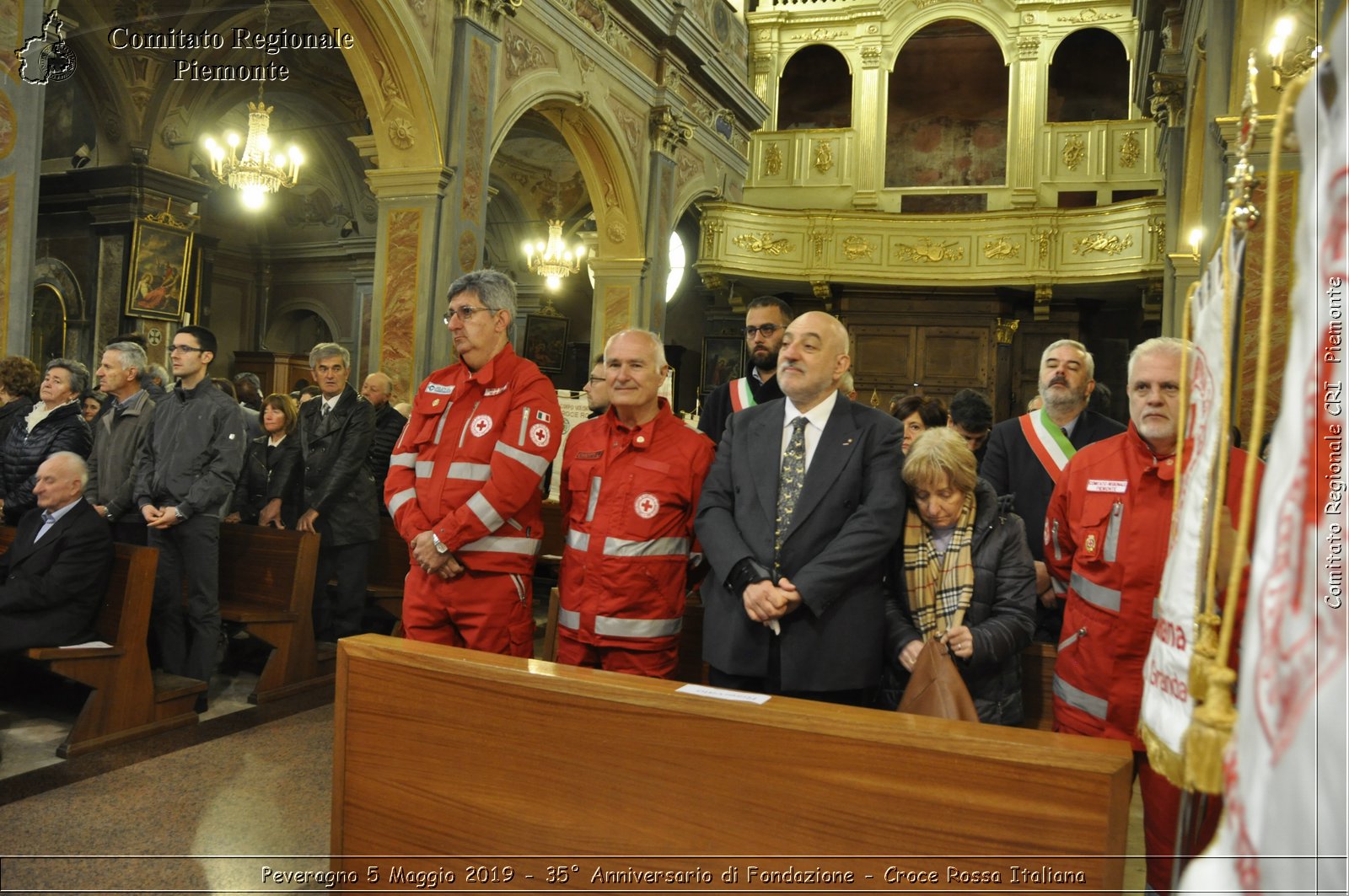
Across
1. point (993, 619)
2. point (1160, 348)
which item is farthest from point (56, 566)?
point (1160, 348)

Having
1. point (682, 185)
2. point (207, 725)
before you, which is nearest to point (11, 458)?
point (207, 725)

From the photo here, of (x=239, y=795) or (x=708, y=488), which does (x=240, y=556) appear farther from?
(x=708, y=488)

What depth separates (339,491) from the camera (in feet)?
17.5

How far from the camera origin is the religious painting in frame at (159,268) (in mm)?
11250

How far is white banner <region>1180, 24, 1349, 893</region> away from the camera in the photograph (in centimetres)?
82

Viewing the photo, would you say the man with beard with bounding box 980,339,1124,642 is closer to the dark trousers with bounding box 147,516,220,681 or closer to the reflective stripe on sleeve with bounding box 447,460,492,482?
the reflective stripe on sleeve with bounding box 447,460,492,482

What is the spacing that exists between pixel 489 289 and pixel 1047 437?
79.7 inches

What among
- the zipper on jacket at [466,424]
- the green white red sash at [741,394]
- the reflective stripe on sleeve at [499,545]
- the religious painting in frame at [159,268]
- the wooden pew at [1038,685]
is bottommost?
the wooden pew at [1038,685]

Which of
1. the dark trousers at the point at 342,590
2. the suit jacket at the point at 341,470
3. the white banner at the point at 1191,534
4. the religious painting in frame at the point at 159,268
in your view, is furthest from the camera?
the religious painting in frame at the point at 159,268

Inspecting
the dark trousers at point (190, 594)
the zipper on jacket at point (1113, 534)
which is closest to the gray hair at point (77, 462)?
the dark trousers at point (190, 594)

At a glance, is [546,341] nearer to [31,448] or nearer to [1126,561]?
[31,448]

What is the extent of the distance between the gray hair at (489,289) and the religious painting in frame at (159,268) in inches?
370

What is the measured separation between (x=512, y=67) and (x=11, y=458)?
245 inches

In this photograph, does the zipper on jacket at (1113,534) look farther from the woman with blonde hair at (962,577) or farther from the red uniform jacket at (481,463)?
the red uniform jacket at (481,463)
